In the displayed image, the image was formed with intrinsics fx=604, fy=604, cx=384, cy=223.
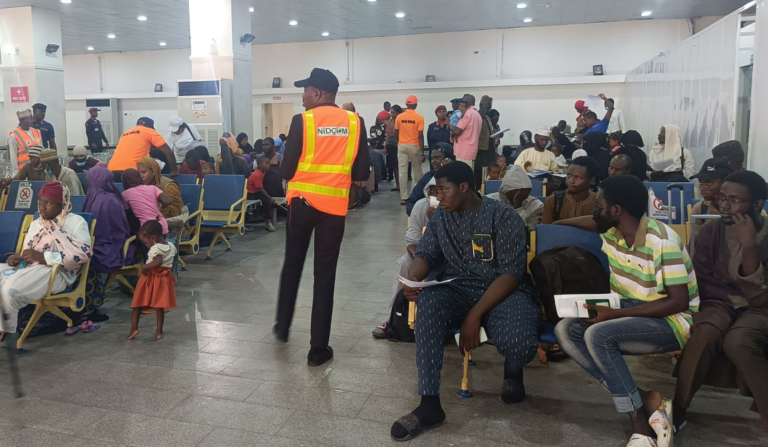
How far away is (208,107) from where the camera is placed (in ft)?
33.1

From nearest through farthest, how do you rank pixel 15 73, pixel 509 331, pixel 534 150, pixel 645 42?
pixel 509 331
pixel 534 150
pixel 15 73
pixel 645 42

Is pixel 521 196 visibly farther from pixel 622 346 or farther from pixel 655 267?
pixel 622 346

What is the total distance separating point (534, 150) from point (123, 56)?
17.2 meters

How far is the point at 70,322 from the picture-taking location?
4.29m

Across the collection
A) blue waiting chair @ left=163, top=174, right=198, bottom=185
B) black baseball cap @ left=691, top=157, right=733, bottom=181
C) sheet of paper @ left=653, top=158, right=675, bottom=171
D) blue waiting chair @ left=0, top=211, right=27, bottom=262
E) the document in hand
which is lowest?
the document in hand

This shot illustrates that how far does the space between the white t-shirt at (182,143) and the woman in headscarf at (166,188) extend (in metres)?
3.25

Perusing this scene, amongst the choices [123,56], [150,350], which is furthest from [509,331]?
[123,56]

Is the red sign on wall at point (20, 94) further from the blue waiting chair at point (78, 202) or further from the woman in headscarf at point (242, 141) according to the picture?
the blue waiting chair at point (78, 202)

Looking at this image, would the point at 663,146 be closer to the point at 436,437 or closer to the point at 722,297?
the point at 722,297

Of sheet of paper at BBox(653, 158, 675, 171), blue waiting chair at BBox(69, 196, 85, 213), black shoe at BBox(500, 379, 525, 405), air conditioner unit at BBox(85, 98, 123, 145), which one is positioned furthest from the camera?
air conditioner unit at BBox(85, 98, 123, 145)

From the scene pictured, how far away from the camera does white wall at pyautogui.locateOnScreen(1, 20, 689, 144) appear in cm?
1543

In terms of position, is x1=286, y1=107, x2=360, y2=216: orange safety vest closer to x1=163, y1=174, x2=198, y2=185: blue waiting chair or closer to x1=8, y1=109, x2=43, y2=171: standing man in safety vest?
x1=163, y1=174, x2=198, y2=185: blue waiting chair

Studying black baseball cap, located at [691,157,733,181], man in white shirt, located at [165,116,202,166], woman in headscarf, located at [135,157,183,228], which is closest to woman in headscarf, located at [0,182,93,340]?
woman in headscarf, located at [135,157,183,228]

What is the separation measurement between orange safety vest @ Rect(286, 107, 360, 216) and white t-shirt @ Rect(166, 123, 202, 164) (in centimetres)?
617
